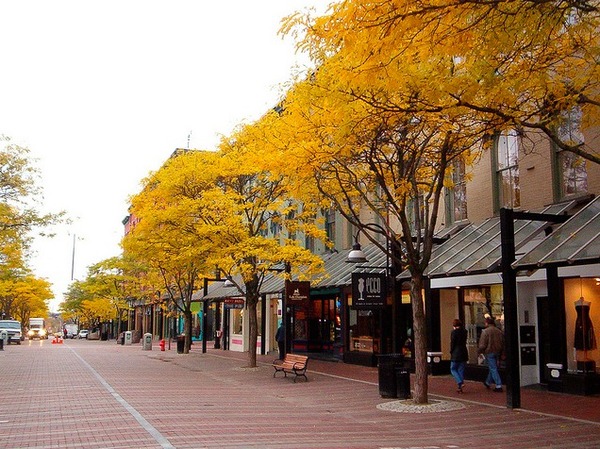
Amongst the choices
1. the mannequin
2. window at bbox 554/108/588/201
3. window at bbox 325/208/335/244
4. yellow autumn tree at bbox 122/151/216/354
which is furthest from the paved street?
window at bbox 325/208/335/244

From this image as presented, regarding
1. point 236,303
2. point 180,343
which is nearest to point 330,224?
point 236,303

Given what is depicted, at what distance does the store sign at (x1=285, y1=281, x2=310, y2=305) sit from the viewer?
23.0m

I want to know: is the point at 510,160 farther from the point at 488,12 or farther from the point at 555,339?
the point at 488,12

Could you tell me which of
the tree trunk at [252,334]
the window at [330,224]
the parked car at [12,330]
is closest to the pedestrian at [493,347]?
the tree trunk at [252,334]

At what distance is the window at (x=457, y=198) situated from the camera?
66.0 feet

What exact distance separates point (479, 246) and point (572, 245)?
3900 mm

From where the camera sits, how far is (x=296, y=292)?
23.1m

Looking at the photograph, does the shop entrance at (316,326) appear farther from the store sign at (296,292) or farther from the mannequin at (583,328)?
the mannequin at (583,328)

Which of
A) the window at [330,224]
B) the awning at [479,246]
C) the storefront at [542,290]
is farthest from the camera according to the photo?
the window at [330,224]

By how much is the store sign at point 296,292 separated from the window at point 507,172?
25.2 feet

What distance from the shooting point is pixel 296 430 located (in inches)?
435

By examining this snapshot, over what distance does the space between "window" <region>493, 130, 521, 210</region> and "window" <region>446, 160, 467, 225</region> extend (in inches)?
55.4

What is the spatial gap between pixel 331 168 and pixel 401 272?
6.71 meters

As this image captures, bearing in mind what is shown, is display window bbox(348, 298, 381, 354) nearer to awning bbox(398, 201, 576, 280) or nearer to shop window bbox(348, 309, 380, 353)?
shop window bbox(348, 309, 380, 353)
